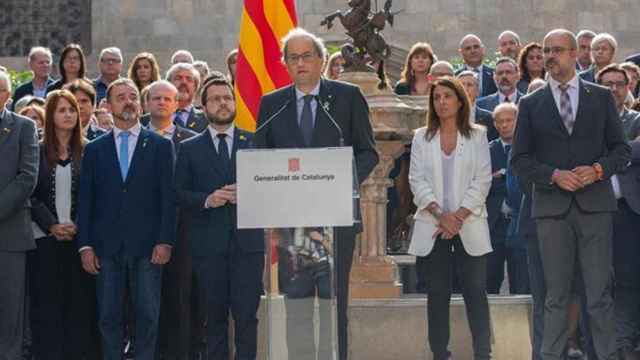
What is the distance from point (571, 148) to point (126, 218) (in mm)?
3164

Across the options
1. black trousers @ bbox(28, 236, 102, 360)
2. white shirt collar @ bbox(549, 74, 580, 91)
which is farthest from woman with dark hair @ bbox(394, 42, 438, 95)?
black trousers @ bbox(28, 236, 102, 360)

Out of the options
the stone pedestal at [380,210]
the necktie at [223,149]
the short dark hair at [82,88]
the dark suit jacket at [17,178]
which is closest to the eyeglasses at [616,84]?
the stone pedestal at [380,210]

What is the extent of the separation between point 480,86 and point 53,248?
5.22 m

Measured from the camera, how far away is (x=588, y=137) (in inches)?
402

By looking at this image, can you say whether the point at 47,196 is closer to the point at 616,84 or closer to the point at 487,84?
A: the point at 616,84

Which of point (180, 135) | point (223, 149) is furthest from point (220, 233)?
point (180, 135)

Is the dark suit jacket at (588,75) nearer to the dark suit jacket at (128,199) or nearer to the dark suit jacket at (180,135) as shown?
the dark suit jacket at (180,135)

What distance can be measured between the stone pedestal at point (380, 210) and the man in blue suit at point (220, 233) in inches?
52.6

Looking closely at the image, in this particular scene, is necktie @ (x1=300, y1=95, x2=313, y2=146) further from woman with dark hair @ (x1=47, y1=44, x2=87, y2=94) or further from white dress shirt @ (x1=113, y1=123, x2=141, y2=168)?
woman with dark hair @ (x1=47, y1=44, x2=87, y2=94)

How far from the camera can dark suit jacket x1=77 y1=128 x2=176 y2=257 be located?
10.6m

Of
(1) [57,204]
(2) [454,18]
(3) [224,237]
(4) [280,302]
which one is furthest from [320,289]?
(2) [454,18]

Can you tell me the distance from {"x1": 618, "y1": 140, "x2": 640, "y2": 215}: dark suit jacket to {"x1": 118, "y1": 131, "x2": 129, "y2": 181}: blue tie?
3670 mm

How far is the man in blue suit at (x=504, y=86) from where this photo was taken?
13648mm

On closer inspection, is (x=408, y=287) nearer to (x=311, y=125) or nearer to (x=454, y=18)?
(x=311, y=125)
